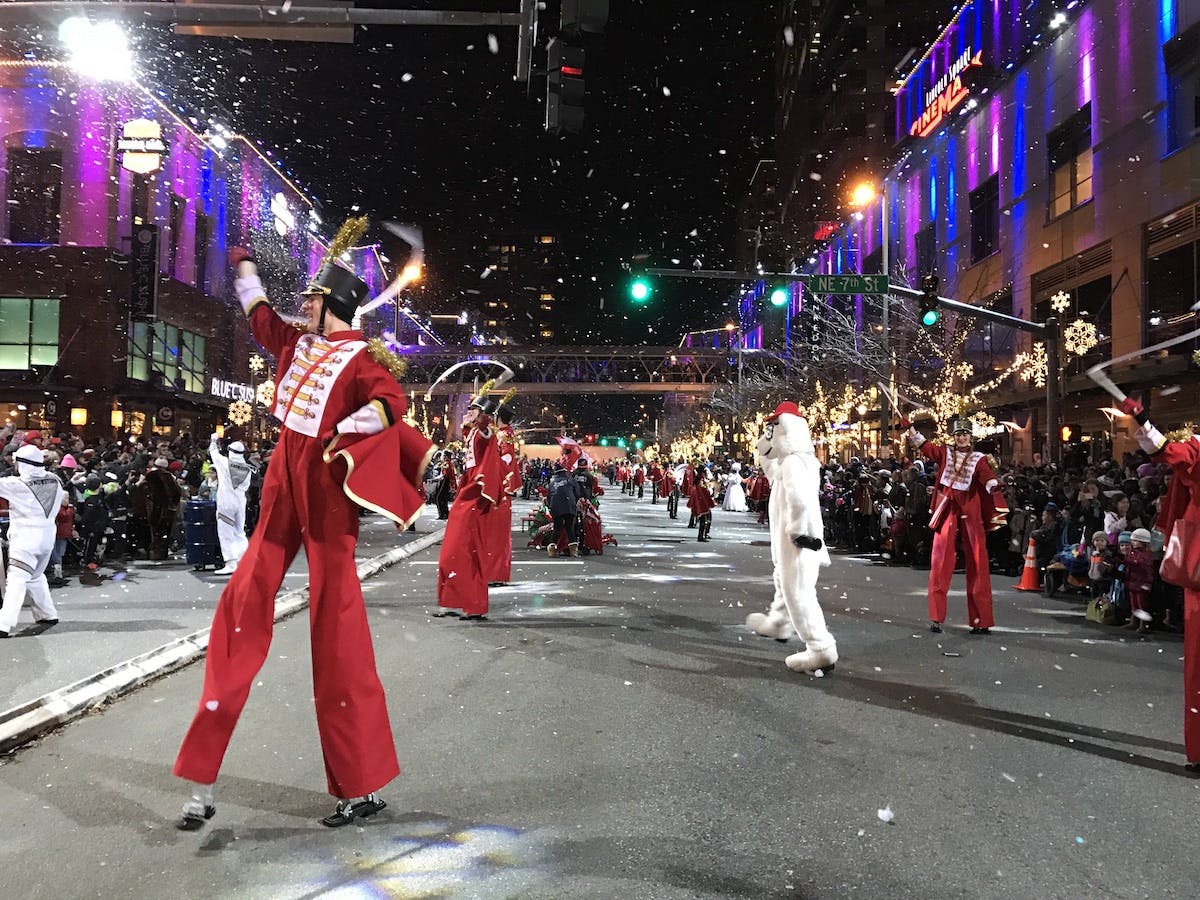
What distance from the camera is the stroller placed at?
17203 mm

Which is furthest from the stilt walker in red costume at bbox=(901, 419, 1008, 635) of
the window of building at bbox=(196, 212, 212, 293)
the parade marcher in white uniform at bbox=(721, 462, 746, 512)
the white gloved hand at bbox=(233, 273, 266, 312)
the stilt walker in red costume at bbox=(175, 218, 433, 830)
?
the window of building at bbox=(196, 212, 212, 293)

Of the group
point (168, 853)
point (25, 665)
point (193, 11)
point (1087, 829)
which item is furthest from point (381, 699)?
point (193, 11)

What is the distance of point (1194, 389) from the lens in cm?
2069

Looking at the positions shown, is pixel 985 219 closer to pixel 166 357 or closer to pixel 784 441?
pixel 784 441

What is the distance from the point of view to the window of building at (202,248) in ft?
126

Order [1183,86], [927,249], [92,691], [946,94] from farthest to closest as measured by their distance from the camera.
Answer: [927,249]
[946,94]
[1183,86]
[92,691]

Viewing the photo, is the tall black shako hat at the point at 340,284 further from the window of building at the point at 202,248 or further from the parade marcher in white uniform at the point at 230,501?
the window of building at the point at 202,248

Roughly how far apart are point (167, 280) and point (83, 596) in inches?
1077

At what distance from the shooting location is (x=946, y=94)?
37688mm

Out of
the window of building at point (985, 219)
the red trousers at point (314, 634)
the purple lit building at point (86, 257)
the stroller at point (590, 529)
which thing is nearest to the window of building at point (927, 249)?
the window of building at point (985, 219)

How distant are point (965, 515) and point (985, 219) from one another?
94.3 feet

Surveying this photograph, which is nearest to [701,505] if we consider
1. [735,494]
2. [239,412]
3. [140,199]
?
[735,494]

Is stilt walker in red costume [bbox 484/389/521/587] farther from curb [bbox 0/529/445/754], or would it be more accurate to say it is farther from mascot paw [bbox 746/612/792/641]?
curb [bbox 0/529/445/754]

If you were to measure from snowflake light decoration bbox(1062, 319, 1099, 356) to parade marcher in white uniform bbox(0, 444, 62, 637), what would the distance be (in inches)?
930
